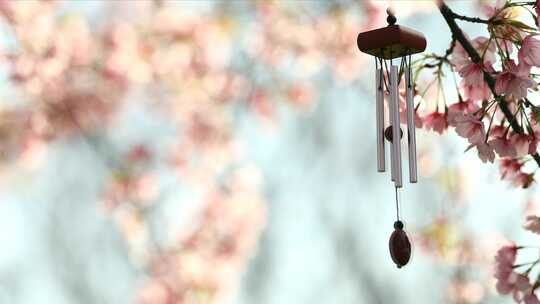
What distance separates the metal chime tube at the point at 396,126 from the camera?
106cm

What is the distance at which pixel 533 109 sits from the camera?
106cm

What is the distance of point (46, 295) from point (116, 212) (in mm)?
375

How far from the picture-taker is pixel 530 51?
1026 mm

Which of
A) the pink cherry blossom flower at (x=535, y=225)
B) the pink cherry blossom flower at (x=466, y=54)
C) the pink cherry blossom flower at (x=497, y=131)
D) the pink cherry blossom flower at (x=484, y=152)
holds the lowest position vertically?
the pink cherry blossom flower at (x=535, y=225)

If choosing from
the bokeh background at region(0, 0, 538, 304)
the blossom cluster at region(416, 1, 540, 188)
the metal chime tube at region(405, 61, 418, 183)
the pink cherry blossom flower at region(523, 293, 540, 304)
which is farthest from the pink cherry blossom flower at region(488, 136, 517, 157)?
the bokeh background at region(0, 0, 538, 304)

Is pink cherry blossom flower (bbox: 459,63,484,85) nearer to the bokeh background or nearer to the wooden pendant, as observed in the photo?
the wooden pendant

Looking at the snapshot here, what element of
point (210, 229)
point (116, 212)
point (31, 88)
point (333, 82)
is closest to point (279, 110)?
point (333, 82)

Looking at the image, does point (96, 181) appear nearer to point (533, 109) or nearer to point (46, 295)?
point (46, 295)

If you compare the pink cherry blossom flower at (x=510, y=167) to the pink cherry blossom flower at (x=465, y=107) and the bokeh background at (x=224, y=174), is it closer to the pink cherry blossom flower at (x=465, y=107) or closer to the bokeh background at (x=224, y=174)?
the pink cherry blossom flower at (x=465, y=107)

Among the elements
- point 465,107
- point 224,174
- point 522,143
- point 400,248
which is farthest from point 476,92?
point 224,174

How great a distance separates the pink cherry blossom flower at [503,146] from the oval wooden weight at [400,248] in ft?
Answer: 0.59

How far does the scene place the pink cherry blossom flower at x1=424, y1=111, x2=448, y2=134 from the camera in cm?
122

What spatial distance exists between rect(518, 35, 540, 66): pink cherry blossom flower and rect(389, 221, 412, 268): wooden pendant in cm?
28

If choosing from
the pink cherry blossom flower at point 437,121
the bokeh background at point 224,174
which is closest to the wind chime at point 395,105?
the pink cherry blossom flower at point 437,121
